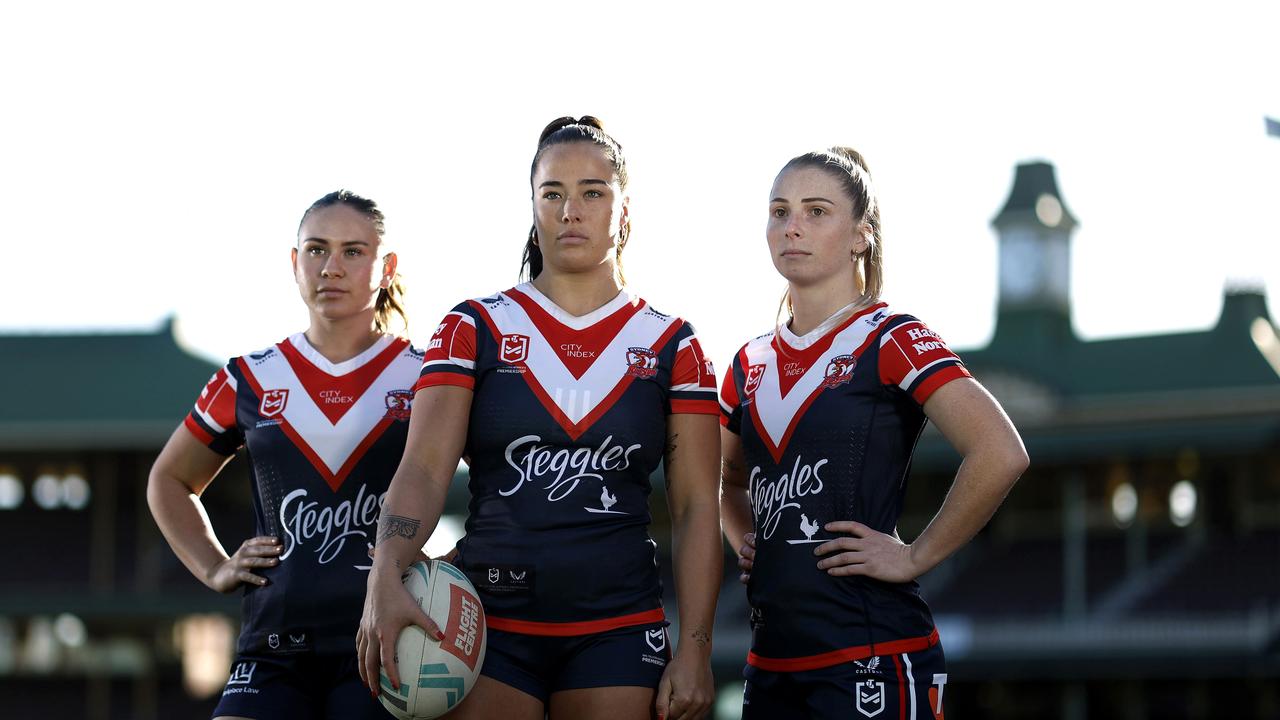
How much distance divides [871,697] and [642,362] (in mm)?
1099

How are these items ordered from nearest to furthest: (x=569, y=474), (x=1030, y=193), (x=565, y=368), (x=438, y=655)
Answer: (x=438, y=655) → (x=569, y=474) → (x=565, y=368) → (x=1030, y=193)

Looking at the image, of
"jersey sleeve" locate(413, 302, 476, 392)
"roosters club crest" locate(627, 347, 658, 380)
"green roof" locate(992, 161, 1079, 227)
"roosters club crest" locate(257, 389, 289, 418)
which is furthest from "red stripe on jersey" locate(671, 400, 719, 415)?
"green roof" locate(992, 161, 1079, 227)

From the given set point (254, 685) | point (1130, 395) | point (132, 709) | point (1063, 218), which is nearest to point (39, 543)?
point (132, 709)

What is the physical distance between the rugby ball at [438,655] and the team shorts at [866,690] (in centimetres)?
78

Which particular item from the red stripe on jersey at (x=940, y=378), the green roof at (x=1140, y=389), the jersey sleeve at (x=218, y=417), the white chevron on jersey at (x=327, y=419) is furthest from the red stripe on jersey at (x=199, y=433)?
the green roof at (x=1140, y=389)

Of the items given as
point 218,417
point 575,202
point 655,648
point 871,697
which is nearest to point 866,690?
point 871,697

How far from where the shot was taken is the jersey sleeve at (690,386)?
15.0 feet

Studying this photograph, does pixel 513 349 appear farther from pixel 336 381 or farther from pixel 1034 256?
pixel 1034 256

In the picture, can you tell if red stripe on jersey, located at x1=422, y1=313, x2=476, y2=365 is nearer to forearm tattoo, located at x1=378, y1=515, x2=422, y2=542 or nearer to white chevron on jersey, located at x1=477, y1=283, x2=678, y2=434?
white chevron on jersey, located at x1=477, y1=283, x2=678, y2=434

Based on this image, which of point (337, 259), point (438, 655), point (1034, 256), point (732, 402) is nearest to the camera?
point (438, 655)

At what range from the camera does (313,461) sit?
5070 mm

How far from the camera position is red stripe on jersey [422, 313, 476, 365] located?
14.6 ft

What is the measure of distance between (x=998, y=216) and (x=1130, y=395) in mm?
9109

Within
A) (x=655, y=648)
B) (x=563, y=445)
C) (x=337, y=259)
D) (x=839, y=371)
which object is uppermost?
(x=337, y=259)
